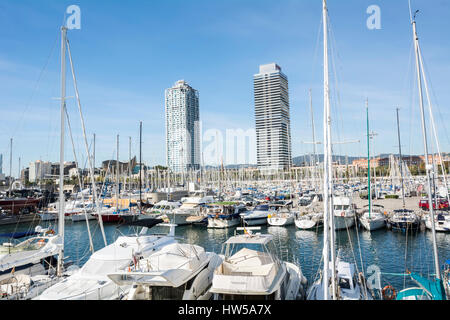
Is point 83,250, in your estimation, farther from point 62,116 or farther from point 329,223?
point 329,223

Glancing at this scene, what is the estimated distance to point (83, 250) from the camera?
87.9 feet

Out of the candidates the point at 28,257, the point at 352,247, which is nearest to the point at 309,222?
the point at 352,247

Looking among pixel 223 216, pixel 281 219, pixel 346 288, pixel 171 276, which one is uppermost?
pixel 171 276

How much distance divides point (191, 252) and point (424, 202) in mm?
34550

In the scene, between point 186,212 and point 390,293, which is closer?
point 390,293

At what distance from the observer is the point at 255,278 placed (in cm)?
992

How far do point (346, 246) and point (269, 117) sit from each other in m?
167

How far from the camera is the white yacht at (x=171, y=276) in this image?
10398mm

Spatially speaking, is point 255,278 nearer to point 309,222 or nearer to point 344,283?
point 344,283

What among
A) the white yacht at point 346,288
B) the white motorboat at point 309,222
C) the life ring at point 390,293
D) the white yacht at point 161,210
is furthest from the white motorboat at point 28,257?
the white motorboat at point 309,222

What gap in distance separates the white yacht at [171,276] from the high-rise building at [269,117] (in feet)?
559

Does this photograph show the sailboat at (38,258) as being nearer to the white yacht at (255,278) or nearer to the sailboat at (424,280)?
the white yacht at (255,278)

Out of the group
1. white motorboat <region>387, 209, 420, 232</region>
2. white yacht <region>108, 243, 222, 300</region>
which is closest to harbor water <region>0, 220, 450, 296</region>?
white motorboat <region>387, 209, 420, 232</region>
